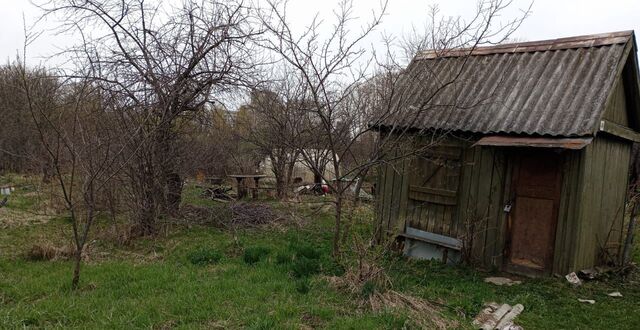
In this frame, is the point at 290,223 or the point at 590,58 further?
the point at 290,223

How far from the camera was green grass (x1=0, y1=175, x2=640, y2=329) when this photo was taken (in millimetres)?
4500

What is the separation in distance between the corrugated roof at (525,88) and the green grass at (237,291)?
2.25 meters

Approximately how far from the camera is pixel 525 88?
25.2ft

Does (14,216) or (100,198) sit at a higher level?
(100,198)

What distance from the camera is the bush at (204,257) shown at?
22.4 feet

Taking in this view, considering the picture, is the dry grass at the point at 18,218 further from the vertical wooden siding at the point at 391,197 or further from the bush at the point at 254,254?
the vertical wooden siding at the point at 391,197

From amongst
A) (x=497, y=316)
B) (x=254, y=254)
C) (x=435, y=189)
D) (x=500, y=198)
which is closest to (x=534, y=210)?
(x=500, y=198)

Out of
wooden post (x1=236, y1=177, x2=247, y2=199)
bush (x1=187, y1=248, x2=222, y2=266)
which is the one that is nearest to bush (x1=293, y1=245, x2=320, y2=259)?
bush (x1=187, y1=248, x2=222, y2=266)

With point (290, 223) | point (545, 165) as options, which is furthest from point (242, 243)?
point (545, 165)

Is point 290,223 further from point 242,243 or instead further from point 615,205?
point 615,205

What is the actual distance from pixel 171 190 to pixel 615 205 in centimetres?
836

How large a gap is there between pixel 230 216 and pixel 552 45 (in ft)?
22.6

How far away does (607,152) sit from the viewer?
7691mm

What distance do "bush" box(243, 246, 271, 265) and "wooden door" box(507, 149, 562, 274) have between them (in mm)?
3825
